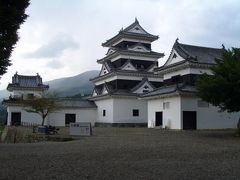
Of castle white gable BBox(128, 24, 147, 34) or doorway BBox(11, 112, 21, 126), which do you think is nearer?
doorway BBox(11, 112, 21, 126)

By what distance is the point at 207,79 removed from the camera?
23.4 metres

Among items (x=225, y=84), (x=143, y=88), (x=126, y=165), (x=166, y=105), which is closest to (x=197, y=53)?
(x=166, y=105)

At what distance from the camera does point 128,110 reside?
4622 centimetres

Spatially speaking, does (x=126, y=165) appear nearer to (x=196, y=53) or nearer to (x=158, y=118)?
(x=196, y=53)

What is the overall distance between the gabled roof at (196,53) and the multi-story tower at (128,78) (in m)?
9.04

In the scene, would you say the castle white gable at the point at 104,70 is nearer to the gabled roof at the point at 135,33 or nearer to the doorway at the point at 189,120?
the gabled roof at the point at 135,33

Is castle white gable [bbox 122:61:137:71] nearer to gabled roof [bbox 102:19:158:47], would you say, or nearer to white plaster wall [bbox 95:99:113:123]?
gabled roof [bbox 102:19:158:47]

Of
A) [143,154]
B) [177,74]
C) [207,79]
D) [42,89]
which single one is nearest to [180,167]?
[143,154]

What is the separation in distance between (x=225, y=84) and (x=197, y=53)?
49.1ft

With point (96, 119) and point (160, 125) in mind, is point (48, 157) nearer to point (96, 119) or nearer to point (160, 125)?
point (160, 125)

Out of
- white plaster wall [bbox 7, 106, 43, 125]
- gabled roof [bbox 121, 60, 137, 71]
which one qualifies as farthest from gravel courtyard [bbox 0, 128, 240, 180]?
white plaster wall [bbox 7, 106, 43, 125]

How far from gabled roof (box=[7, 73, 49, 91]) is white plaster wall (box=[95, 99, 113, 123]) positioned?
9.62 m

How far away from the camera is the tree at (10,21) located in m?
→ 11.6

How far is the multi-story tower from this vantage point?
1802 inches
